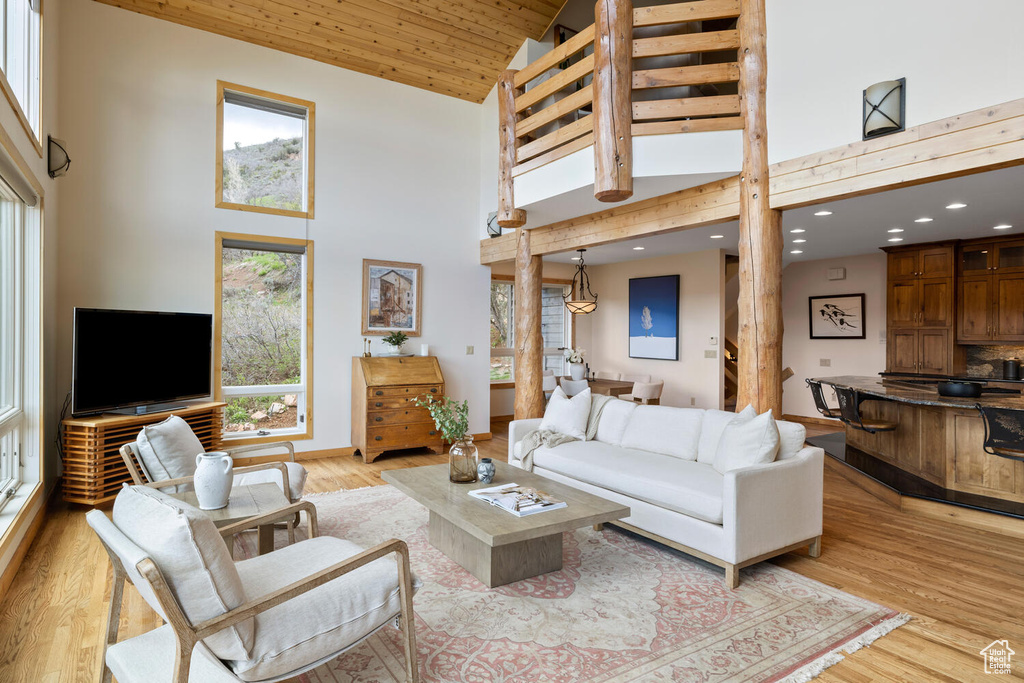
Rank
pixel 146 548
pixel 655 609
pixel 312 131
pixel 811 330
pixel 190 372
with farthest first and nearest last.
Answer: pixel 811 330 → pixel 312 131 → pixel 190 372 → pixel 655 609 → pixel 146 548

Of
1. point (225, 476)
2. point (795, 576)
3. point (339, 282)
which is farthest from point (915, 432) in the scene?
point (339, 282)

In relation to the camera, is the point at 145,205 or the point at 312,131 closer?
the point at 145,205

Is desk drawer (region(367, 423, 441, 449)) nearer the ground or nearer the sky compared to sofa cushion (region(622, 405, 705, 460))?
nearer the ground

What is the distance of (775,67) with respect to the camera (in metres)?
3.95

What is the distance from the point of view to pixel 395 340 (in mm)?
6367

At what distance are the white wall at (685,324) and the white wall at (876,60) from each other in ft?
12.5

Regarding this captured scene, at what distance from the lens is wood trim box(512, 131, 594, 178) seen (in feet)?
14.5

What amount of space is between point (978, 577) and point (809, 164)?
2.66m

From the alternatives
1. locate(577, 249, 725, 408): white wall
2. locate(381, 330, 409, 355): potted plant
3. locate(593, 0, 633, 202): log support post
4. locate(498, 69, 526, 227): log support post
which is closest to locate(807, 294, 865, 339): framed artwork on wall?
locate(577, 249, 725, 408): white wall

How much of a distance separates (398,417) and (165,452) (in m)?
3.06

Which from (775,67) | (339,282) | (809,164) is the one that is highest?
(775,67)

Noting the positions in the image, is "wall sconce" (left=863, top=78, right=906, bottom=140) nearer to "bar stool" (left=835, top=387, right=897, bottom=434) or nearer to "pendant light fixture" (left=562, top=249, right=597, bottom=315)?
"bar stool" (left=835, top=387, right=897, bottom=434)

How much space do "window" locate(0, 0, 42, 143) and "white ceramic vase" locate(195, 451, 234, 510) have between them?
7.41ft

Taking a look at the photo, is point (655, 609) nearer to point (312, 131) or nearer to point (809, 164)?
point (809, 164)
